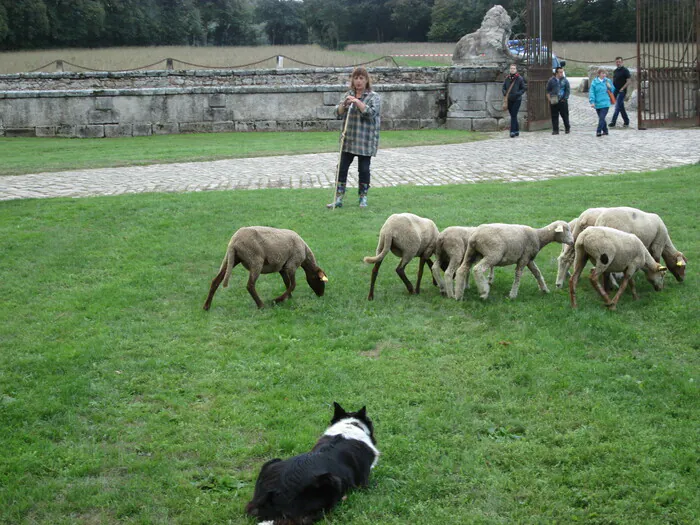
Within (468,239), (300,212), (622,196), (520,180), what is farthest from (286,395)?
(520,180)

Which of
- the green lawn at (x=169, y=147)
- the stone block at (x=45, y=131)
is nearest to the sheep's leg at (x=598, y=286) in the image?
the green lawn at (x=169, y=147)

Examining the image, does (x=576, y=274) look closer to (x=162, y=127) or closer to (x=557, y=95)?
(x=557, y=95)

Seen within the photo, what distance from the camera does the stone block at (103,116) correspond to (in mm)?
27688

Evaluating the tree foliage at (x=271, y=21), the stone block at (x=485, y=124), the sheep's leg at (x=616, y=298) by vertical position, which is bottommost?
the sheep's leg at (x=616, y=298)

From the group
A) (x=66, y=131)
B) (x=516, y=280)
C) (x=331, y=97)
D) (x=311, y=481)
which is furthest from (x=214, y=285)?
(x=66, y=131)

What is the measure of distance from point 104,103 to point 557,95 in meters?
15.3

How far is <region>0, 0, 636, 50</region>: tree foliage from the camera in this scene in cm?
5022

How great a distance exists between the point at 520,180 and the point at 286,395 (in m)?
10.4

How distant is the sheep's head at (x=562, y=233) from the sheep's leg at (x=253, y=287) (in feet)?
10.2

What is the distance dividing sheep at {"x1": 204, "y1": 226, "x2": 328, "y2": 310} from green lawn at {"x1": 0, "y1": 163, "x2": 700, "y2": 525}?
0.28 meters

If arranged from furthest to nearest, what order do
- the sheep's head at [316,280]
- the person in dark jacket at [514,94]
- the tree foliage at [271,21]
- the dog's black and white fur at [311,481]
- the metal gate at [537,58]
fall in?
the tree foliage at [271,21], the metal gate at [537,58], the person in dark jacket at [514,94], the sheep's head at [316,280], the dog's black and white fur at [311,481]

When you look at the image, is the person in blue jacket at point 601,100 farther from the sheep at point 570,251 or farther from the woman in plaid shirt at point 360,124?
the sheep at point 570,251

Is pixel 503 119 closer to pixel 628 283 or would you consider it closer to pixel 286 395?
pixel 628 283

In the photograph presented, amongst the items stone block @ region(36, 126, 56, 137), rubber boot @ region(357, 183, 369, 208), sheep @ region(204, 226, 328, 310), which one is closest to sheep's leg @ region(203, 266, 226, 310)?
sheep @ region(204, 226, 328, 310)
